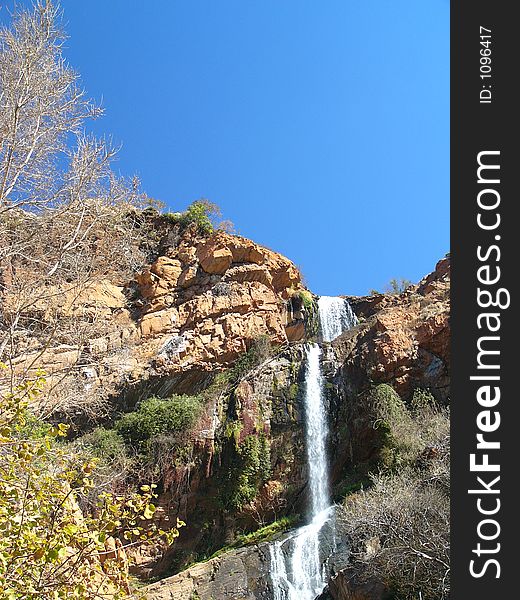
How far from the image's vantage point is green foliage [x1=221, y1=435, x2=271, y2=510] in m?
19.2

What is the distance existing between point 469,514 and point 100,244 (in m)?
9.38

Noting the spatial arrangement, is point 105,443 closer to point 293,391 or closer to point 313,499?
point 293,391

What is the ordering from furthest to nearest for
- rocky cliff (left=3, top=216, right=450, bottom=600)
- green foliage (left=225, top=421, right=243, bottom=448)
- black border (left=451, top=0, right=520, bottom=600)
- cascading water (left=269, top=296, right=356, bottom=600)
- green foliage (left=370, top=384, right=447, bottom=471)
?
green foliage (left=225, top=421, right=243, bottom=448), rocky cliff (left=3, top=216, right=450, bottom=600), green foliage (left=370, top=384, right=447, bottom=471), cascading water (left=269, top=296, right=356, bottom=600), black border (left=451, top=0, right=520, bottom=600)

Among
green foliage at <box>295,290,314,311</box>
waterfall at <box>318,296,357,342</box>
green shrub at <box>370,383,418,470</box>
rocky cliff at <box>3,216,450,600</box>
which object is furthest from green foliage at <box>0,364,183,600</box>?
waterfall at <box>318,296,357,342</box>

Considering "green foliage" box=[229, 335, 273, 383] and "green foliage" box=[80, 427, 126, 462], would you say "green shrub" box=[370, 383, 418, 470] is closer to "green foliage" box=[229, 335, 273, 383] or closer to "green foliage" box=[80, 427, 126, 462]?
"green foliage" box=[229, 335, 273, 383]

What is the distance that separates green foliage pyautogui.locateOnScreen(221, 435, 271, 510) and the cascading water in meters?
1.65

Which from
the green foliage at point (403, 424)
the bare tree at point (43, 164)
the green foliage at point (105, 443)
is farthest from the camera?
the green foliage at point (105, 443)

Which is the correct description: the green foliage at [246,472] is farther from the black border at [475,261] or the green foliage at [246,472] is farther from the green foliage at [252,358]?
the black border at [475,261]

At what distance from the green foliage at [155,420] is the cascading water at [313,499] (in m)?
4.43

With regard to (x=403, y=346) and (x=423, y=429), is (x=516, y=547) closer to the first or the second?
(x=423, y=429)

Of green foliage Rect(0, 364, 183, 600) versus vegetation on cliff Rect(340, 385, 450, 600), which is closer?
green foliage Rect(0, 364, 183, 600)

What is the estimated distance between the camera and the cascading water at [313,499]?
15.0 meters

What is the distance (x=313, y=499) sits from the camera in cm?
1920

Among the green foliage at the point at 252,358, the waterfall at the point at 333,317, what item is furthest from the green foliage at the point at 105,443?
the waterfall at the point at 333,317
